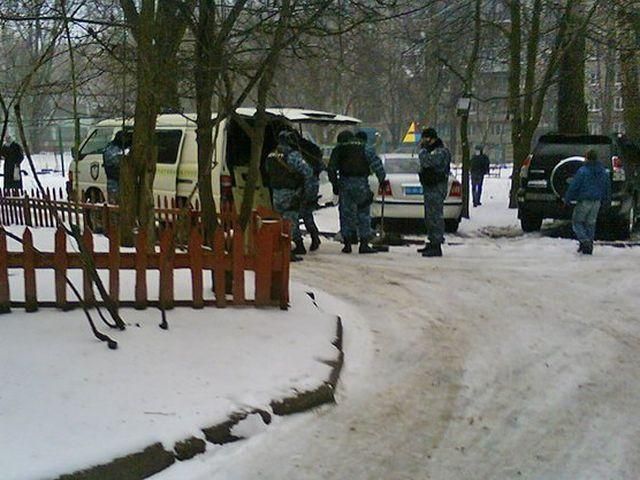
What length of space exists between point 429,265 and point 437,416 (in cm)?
489

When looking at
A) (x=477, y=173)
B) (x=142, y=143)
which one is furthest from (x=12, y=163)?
(x=477, y=173)

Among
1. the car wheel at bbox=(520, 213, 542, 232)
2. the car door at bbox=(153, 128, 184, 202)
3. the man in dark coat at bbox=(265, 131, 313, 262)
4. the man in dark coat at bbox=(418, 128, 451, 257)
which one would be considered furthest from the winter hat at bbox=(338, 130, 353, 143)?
the car wheel at bbox=(520, 213, 542, 232)

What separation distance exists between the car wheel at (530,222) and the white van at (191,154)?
3952mm

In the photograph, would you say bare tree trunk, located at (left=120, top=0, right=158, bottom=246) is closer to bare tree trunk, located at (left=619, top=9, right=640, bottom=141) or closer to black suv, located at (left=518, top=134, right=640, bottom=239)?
black suv, located at (left=518, top=134, right=640, bottom=239)

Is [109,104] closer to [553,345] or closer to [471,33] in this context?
[553,345]

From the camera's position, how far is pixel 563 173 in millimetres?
12008

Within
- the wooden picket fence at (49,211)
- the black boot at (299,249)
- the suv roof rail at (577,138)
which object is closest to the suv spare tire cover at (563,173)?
Result: the suv roof rail at (577,138)

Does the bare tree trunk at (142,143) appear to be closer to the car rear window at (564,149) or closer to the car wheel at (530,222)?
the car wheel at (530,222)

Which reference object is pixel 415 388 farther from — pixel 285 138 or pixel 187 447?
pixel 285 138

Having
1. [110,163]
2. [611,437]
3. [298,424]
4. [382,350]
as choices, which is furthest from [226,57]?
[110,163]

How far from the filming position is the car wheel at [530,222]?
1273cm

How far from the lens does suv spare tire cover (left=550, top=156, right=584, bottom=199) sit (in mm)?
11992

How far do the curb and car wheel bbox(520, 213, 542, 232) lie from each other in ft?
28.5

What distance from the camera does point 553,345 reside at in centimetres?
600
